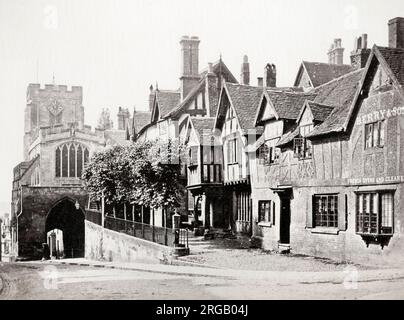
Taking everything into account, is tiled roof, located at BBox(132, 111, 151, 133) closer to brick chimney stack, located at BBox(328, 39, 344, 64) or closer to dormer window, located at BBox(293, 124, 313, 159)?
brick chimney stack, located at BBox(328, 39, 344, 64)

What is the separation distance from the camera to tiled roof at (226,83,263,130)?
2780 centimetres

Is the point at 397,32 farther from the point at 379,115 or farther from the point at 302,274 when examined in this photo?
the point at 302,274

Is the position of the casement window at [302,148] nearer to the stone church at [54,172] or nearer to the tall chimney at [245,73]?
the tall chimney at [245,73]

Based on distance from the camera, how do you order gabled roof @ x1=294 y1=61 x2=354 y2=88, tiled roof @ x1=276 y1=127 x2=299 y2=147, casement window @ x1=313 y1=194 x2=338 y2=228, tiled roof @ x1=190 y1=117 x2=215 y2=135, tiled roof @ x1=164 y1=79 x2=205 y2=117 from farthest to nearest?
tiled roof @ x1=164 y1=79 x2=205 y2=117 < gabled roof @ x1=294 y1=61 x2=354 y2=88 < tiled roof @ x1=190 y1=117 x2=215 y2=135 < tiled roof @ x1=276 y1=127 x2=299 y2=147 < casement window @ x1=313 y1=194 x2=338 y2=228

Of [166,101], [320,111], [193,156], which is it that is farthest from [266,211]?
[166,101]

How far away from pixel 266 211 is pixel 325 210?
15.7 ft

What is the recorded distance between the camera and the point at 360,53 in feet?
85.9

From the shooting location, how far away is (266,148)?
2580 cm

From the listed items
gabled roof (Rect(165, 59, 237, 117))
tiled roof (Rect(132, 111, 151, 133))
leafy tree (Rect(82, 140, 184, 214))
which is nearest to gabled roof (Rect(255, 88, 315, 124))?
leafy tree (Rect(82, 140, 184, 214))

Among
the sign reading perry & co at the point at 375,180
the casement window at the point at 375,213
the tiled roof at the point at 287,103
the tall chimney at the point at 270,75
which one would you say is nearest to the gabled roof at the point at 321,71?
the tall chimney at the point at 270,75

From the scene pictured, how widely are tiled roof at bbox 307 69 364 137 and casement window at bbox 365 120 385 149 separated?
1.17 meters

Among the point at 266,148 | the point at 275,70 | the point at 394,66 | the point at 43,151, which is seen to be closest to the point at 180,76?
the point at 275,70
